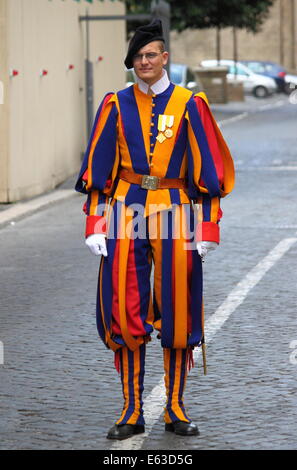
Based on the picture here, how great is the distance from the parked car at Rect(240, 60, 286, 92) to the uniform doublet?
47848 millimetres

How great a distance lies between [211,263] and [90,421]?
514cm

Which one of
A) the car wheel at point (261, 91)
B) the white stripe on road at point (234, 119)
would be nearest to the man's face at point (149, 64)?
the white stripe on road at point (234, 119)

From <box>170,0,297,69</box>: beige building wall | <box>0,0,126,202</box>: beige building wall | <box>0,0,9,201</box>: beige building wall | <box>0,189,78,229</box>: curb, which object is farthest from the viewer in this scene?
<box>170,0,297,69</box>: beige building wall

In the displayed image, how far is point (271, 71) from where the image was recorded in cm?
5394

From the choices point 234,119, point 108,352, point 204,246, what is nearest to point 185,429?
point 204,246

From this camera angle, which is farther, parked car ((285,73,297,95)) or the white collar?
parked car ((285,73,297,95))

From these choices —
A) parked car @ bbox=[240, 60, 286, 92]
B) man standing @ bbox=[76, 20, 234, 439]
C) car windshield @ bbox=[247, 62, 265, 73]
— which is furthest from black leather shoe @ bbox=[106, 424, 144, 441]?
car windshield @ bbox=[247, 62, 265, 73]

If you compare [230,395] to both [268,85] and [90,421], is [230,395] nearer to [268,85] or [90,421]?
[90,421]

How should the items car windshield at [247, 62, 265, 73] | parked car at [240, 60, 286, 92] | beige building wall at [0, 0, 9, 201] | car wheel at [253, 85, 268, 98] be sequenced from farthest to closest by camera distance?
car windshield at [247, 62, 265, 73], parked car at [240, 60, 286, 92], car wheel at [253, 85, 268, 98], beige building wall at [0, 0, 9, 201]

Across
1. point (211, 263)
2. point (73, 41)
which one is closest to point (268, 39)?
point (73, 41)

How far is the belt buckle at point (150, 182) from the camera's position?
18.7 ft

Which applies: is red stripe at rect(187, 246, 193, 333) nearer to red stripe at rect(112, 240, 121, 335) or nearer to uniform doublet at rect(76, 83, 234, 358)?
uniform doublet at rect(76, 83, 234, 358)

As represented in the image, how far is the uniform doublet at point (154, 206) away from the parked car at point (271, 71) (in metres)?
47.8

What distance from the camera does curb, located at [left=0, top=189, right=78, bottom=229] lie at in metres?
14.7
